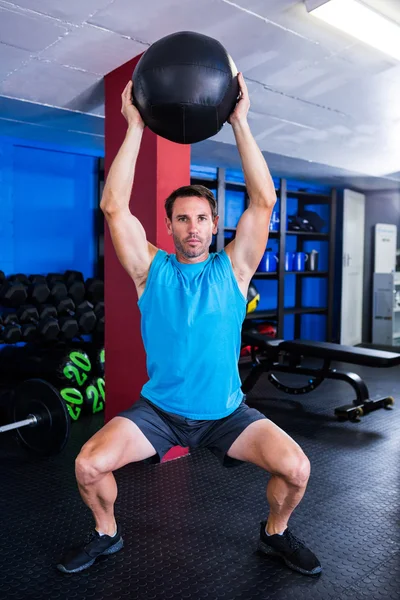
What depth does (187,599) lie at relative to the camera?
1.53 metres

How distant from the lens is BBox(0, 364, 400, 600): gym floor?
1.60m

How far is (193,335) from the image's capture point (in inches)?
60.7

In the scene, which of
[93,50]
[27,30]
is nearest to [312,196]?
[93,50]

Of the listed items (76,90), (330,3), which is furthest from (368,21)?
(76,90)

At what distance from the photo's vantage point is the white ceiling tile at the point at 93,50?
7.16ft

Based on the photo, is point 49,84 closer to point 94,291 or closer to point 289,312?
point 94,291

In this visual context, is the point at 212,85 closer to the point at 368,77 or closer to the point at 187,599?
the point at 187,599

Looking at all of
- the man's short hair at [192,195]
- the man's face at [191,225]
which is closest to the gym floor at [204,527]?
the man's face at [191,225]

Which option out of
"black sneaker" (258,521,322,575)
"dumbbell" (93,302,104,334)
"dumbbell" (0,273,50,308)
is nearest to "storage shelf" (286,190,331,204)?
"dumbbell" (93,302,104,334)

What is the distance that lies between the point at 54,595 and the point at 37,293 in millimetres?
2115

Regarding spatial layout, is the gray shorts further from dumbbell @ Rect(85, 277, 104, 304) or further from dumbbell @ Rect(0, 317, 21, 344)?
dumbbell @ Rect(85, 277, 104, 304)

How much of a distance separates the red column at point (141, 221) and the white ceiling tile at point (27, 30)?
0.37 meters

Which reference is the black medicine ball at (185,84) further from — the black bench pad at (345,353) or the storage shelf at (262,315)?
the storage shelf at (262,315)

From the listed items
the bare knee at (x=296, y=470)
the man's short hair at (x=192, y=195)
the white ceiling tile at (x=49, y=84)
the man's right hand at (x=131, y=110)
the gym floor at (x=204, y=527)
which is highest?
the white ceiling tile at (x=49, y=84)
